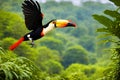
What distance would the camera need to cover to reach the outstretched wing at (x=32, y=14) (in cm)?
392

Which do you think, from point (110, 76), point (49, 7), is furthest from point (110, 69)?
point (49, 7)

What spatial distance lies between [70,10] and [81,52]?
60725 millimetres

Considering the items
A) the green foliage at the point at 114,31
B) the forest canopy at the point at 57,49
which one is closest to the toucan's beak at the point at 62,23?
the forest canopy at the point at 57,49

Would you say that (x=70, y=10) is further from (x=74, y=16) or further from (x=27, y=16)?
(x=27, y=16)

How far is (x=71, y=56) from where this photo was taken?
68.9m

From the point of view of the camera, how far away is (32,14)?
3.95 metres

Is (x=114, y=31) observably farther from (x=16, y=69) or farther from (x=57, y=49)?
(x=57, y=49)

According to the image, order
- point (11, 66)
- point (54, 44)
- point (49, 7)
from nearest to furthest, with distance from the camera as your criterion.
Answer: point (11, 66) → point (54, 44) → point (49, 7)

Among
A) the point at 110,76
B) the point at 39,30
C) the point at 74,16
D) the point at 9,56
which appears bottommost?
the point at 74,16

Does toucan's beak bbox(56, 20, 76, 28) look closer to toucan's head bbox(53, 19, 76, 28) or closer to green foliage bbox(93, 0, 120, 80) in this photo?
toucan's head bbox(53, 19, 76, 28)

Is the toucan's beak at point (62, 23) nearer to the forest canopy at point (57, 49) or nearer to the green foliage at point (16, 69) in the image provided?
the forest canopy at point (57, 49)

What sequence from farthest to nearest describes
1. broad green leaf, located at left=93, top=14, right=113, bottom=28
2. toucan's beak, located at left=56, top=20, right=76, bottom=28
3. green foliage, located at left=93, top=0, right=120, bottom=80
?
broad green leaf, located at left=93, top=14, right=113, bottom=28 → green foliage, located at left=93, top=0, right=120, bottom=80 → toucan's beak, located at left=56, top=20, right=76, bottom=28

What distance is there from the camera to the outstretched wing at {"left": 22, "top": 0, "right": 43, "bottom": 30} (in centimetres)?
392

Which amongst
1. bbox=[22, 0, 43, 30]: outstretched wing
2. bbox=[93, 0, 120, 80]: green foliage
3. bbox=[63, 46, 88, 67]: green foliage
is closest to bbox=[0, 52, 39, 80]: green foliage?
bbox=[22, 0, 43, 30]: outstretched wing
